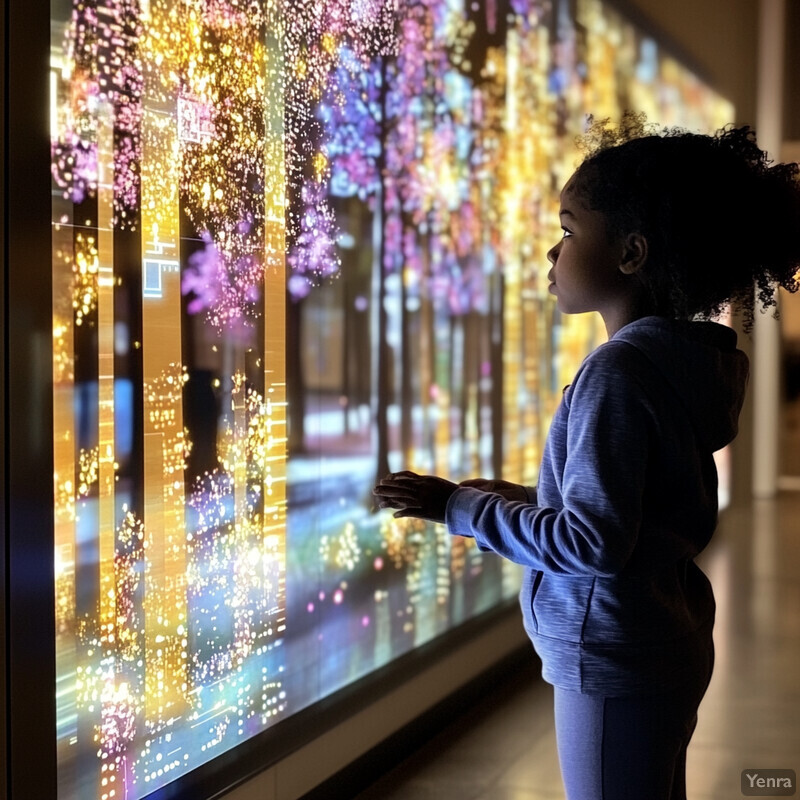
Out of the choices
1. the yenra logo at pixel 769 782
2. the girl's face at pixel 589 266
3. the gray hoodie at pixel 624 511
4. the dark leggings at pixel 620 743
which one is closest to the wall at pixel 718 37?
the yenra logo at pixel 769 782

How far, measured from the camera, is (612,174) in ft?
4.01

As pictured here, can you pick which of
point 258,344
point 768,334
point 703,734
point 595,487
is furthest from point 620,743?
point 768,334

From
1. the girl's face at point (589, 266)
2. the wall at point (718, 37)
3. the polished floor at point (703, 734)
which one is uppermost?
the wall at point (718, 37)

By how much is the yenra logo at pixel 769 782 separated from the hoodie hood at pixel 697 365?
1.53 meters

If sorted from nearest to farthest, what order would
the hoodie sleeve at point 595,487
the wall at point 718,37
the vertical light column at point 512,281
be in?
the hoodie sleeve at point 595,487
the vertical light column at point 512,281
the wall at point 718,37

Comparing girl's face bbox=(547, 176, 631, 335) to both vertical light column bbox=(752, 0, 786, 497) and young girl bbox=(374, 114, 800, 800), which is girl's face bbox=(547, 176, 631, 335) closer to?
young girl bbox=(374, 114, 800, 800)

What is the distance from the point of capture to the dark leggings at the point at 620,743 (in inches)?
45.8

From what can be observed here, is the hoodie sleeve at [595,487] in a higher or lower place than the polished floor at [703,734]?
higher

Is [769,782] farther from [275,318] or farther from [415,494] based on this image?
[415,494]

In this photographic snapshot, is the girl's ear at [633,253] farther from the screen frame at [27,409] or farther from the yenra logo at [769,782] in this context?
the yenra logo at [769,782]

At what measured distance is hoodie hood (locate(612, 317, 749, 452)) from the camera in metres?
1.14

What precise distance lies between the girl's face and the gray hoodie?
0.08 m

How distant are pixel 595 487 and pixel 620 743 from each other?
31 centimetres

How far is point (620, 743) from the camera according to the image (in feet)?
3.82
